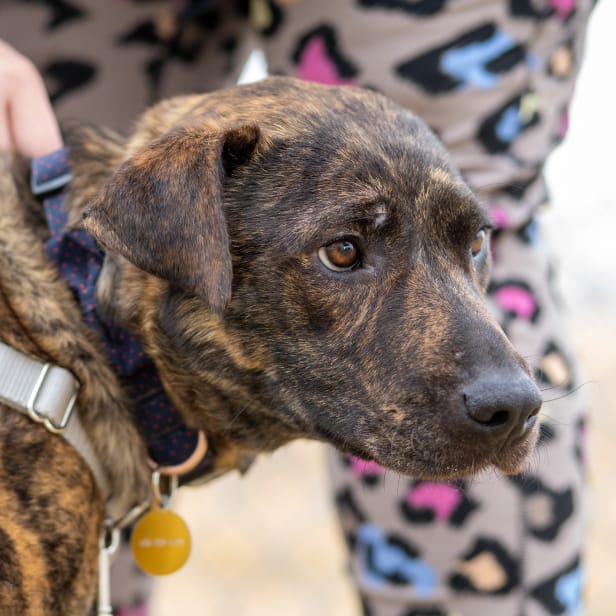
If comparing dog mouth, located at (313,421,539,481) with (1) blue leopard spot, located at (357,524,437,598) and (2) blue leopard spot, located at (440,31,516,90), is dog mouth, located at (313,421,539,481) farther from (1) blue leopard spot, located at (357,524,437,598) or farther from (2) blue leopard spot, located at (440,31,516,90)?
(2) blue leopard spot, located at (440,31,516,90)

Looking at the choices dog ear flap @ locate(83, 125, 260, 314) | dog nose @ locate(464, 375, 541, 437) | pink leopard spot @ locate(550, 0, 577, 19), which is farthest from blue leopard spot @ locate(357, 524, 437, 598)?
pink leopard spot @ locate(550, 0, 577, 19)

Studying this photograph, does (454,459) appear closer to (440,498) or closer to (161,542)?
(440,498)

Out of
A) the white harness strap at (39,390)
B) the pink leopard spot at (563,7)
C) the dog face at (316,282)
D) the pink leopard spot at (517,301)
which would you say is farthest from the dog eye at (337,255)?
the pink leopard spot at (563,7)

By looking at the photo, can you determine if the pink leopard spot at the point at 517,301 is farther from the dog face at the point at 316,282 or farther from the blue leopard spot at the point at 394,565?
the blue leopard spot at the point at 394,565

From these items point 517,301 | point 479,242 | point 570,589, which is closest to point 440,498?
point 570,589

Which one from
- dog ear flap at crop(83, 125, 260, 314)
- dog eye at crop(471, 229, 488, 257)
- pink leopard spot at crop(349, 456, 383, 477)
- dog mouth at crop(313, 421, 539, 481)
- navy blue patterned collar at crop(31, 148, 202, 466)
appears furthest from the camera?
pink leopard spot at crop(349, 456, 383, 477)

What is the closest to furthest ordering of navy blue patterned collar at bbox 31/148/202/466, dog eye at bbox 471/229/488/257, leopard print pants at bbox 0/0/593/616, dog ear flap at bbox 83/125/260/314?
dog ear flap at bbox 83/125/260/314 → navy blue patterned collar at bbox 31/148/202/466 → dog eye at bbox 471/229/488/257 → leopard print pants at bbox 0/0/593/616

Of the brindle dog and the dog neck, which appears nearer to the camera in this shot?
the brindle dog

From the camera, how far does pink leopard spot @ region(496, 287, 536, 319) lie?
3021mm

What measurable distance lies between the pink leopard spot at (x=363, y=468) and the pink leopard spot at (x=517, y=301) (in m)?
0.66

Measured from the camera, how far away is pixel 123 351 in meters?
2.59

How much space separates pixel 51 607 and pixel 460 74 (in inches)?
77.6

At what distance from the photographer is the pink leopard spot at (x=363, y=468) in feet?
10.1

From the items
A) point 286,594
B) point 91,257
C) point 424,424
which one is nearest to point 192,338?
point 91,257
